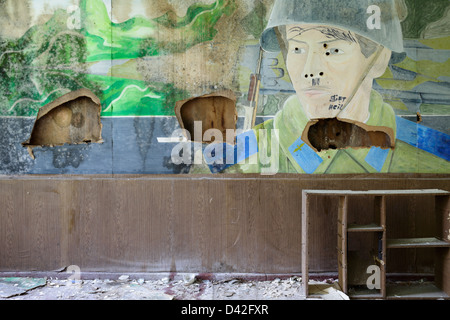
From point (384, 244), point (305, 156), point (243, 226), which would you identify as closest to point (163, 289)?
point (243, 226)

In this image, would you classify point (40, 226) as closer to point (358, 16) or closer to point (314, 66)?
point (314, 66)

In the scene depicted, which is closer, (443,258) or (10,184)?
(443,258)

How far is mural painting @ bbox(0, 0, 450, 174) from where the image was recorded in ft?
13.2

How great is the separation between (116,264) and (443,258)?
3336 mm

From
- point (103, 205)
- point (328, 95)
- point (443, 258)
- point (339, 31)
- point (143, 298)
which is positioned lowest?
point (143, 298)

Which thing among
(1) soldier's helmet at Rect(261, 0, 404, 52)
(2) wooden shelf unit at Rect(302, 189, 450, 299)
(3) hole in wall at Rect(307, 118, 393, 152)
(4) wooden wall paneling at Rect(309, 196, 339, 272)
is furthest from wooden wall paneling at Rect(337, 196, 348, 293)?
(1) soldier's helmet at Rect(261, 0, 404, 52)

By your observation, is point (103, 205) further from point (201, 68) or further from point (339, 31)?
point (339, 31)

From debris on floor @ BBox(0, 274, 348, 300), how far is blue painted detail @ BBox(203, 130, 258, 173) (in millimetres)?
1221

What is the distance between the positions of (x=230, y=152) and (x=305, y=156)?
0.81 meters

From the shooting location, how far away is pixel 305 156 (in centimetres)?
409

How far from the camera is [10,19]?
13.7ft

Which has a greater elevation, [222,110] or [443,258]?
[222,110]

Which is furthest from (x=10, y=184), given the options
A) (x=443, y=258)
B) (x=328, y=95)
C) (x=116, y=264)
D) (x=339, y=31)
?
(x=443, y=258)

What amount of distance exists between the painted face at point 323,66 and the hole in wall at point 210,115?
78cm
